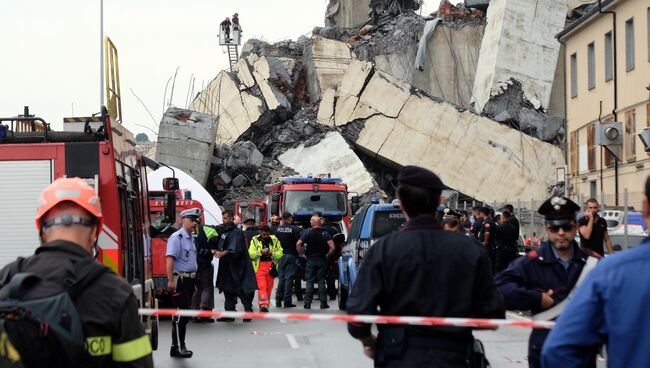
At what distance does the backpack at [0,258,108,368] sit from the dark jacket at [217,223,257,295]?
13667 millimetres

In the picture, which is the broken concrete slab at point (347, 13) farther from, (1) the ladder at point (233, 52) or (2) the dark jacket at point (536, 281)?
(2) the dark jacket at point (536, 281)

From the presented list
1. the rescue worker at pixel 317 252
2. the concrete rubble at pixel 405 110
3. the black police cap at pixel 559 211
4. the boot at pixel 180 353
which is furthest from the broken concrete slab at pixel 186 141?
the black police cap at pixel 559 211

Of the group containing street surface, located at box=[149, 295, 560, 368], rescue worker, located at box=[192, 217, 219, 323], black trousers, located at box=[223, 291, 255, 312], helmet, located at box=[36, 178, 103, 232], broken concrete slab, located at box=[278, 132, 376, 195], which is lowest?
street surface, located at box=[149, 295, 560, 368]

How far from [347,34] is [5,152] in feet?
137

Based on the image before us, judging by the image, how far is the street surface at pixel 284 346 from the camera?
12703 millimetres

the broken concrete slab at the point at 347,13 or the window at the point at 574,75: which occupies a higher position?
the broken concrete slab at the point at 347,13

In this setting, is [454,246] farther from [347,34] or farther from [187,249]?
[347,34]

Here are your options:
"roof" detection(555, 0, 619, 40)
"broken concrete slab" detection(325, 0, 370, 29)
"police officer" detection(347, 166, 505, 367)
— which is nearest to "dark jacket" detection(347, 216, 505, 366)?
"police officer" detection(347, 166, 505, 367)

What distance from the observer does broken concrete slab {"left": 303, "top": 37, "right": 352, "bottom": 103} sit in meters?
43.9

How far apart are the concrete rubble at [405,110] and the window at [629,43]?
22.8ft

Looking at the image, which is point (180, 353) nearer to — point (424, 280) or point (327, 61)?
point (424, 280)

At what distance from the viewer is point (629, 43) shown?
32.3 m

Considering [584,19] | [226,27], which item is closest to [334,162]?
[584,19]

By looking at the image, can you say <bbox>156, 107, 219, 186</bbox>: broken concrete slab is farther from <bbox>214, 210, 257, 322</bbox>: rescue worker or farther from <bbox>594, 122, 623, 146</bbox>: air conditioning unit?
<bbox>214, 210, 257, 322</bbox>: rescue worker
